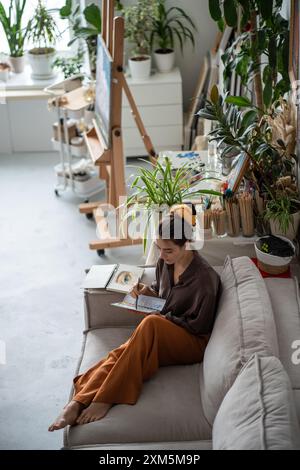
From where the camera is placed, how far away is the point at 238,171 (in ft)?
11.3

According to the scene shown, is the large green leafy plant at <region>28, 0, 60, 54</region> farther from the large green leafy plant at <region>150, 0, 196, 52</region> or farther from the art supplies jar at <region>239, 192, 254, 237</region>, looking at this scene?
the art supplies jar at <region>239, 192, 254, 237</region>

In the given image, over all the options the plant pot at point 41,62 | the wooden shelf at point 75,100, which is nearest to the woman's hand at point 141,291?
the wooden shelf at point 75,100

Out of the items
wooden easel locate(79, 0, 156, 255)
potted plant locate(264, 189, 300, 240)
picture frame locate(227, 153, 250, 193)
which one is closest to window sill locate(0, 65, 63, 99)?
wooden easel locate(79, 0, 156, 255)

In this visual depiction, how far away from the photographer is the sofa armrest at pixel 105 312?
319 cm

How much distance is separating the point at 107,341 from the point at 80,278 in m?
1.25

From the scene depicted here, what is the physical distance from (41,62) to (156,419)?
390cm

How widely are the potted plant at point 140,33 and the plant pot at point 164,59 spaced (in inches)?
3.2

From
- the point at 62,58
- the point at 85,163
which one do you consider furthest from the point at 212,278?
the point at 62,58

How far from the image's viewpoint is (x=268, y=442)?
2076mm

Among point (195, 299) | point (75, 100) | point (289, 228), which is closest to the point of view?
point (195, 299)

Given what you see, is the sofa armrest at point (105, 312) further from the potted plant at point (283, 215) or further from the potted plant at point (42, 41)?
the potted plant at point (42, 41)

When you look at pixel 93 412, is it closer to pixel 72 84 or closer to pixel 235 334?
pixel 235 334

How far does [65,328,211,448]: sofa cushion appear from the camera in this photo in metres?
2.61

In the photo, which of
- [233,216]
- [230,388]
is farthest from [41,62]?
[230,388]
